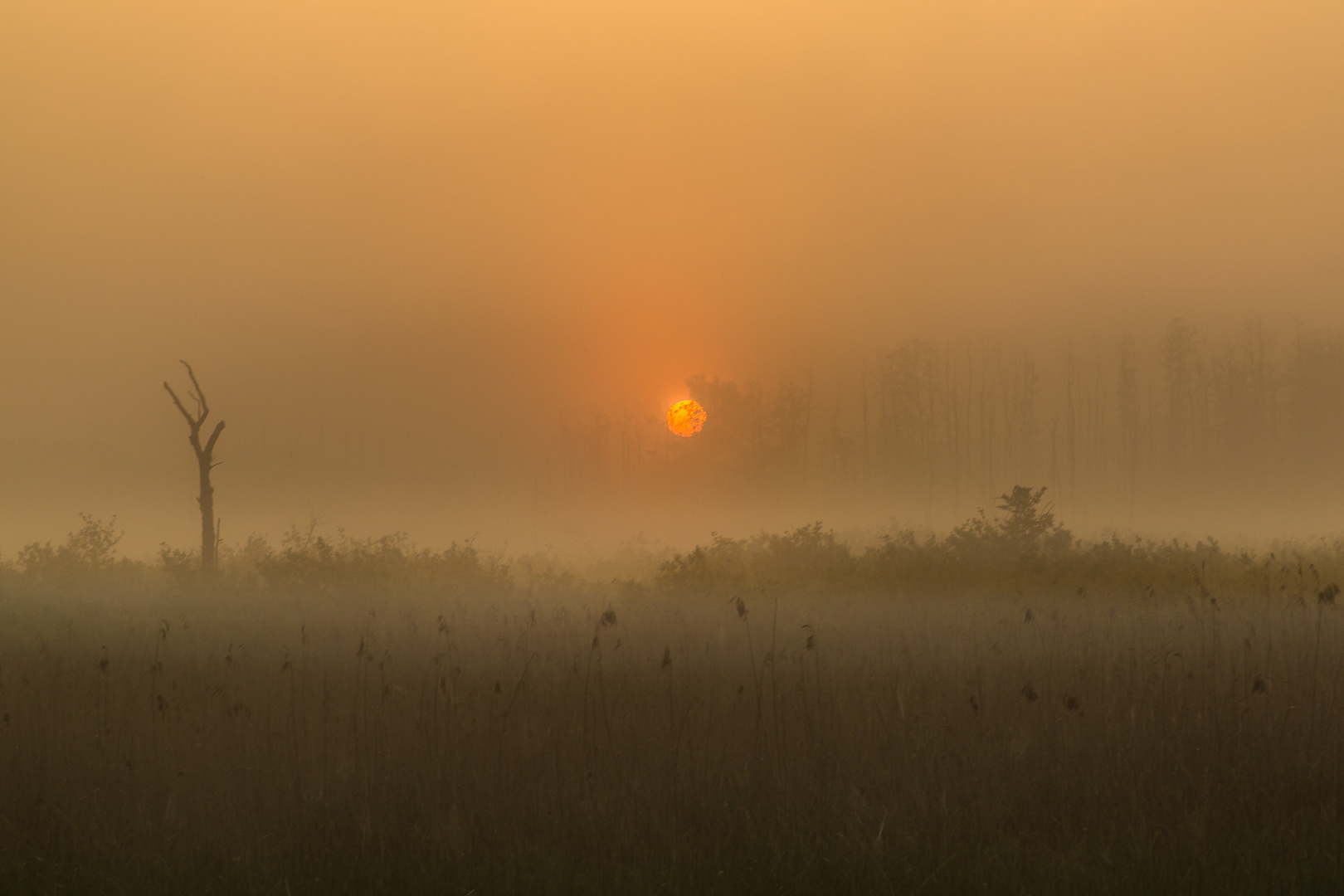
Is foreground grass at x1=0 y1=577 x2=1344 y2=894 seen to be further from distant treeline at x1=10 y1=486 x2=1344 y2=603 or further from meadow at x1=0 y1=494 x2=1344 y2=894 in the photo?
distant treeline at x1=10 y1=486 x2=1344 y2=603

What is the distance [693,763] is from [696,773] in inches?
3.2

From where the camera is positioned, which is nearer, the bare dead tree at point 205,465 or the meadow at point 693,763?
the meadow at point 693,763

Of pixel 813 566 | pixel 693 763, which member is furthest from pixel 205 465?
pixel 693 763

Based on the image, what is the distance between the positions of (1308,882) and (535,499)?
68288 millimetres

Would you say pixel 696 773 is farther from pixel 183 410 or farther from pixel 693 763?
pixel 183 410

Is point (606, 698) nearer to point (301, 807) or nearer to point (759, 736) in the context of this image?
point (759, 736)

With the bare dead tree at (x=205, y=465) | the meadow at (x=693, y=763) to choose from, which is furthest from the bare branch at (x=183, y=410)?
the meadow at (x=693, y=763)

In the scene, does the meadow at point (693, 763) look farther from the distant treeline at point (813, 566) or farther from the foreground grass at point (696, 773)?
the distant treeline at point (813, 566)

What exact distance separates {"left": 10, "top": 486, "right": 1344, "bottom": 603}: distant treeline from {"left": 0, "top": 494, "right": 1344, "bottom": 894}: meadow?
701 cm

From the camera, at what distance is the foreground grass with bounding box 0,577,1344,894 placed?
3.54m

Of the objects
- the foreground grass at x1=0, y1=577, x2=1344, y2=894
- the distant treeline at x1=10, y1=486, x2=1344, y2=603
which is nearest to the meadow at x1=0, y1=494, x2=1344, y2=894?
the foreground grass at x1=0, y1=577, x2=1344, y2=894

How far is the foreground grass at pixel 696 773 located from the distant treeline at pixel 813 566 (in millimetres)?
7635

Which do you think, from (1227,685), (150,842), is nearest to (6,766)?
(150,842)

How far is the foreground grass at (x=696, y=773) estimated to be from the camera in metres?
3.54
